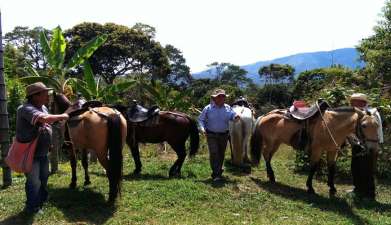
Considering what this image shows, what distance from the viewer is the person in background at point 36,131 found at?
17.9 feet

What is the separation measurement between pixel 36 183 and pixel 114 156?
1138 millimetres

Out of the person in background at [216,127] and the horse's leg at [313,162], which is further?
the person in background at [216,127]

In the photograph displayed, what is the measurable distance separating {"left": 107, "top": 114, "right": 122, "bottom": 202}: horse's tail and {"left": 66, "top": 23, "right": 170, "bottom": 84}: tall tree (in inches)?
1131

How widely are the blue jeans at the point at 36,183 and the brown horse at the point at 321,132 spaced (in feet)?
14.5

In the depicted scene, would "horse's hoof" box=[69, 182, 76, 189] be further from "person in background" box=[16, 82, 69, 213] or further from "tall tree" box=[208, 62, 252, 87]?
"tall tree" box=[208, 62, 252, 87]

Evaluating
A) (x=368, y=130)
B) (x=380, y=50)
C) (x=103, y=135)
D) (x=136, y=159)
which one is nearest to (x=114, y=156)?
(x=103, y=135)

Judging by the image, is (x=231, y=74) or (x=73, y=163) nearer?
(x=73, y=163)

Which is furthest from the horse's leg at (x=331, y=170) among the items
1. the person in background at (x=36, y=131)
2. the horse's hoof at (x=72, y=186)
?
the person in background at (x=36, y=131)

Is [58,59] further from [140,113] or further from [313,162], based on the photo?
[313,162]

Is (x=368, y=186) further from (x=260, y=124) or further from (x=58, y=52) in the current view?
(x=58, y=52)

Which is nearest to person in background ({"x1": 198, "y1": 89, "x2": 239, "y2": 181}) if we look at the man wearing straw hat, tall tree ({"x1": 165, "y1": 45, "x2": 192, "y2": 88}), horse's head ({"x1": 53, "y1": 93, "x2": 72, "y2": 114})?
the man wearing straw hat

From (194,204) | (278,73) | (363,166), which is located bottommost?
(194,204)

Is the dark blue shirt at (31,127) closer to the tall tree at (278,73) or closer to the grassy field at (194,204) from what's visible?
the grassy field at (194,204)

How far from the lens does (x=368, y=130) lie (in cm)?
701
